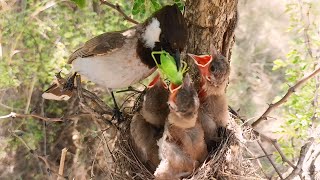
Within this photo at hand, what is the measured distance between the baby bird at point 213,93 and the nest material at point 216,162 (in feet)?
0.17

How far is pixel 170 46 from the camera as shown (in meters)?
2.28

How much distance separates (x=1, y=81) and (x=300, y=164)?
308cm

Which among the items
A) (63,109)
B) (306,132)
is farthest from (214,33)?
(63,109)

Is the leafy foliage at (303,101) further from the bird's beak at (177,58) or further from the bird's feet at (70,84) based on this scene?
the bird's feet at (70,84)

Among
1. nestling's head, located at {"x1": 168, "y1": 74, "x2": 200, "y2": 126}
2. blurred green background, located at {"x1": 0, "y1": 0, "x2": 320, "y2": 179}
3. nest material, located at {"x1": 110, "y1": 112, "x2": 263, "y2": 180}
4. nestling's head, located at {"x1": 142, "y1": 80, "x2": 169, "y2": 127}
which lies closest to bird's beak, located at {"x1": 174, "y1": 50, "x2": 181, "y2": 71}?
nestling's head, located at {"x1": 142, "y1": 80, "x2": 169, "y2": 127}

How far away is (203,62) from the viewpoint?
6.84ft

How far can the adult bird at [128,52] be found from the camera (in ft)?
7.45

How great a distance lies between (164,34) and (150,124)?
1.45 ft

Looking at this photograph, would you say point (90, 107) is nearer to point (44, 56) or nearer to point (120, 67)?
point (120, 67)

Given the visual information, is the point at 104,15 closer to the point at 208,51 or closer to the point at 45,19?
the point at 45,19

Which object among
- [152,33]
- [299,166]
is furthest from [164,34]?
[299,166]

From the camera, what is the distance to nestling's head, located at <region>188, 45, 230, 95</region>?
6.82 ft

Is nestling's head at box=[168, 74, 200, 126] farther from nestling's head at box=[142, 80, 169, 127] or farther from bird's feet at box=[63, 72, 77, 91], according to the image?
bird's feet at box=[63, 72, 77, 91]

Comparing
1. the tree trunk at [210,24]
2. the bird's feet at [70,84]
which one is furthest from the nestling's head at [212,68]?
the bird's feet at [70,84]
